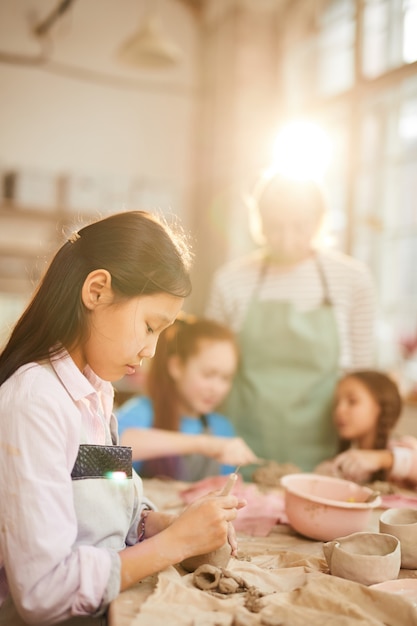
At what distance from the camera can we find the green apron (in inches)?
93.2

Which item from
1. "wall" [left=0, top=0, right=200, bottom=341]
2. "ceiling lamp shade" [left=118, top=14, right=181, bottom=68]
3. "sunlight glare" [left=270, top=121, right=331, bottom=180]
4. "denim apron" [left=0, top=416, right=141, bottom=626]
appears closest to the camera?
"denim apron" [left=0, top=416, right=141, bottom=626]

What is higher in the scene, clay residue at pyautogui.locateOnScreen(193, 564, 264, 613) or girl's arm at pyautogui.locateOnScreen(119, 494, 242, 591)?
girl's arm at pyautogui.locateOnScreen(119, 494, 242, 591)

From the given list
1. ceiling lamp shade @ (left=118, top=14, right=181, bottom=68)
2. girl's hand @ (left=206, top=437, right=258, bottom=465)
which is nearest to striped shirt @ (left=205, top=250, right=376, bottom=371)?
girl's hand @ (left=206, top=437, right=258, bottom=465)

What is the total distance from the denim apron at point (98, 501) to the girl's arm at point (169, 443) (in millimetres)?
774

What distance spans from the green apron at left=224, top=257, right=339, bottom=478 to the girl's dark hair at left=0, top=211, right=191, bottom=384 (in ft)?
4.35

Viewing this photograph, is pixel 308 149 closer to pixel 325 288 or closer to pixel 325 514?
pixel 325 288

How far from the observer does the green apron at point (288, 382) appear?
237 centimetres

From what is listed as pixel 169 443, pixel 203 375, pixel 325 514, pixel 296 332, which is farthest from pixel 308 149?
pixel 325 514

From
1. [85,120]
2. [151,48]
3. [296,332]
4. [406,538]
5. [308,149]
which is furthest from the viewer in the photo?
[85,120]

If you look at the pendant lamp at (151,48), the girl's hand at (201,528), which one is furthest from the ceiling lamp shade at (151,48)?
the girl's hand at (201,528)

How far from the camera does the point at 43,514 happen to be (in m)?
0.94

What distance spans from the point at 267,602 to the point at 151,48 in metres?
3.32

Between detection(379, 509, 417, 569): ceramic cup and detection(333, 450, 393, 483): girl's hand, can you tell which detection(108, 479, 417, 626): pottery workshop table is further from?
detection(333, 450, 393, 483): girl's hand

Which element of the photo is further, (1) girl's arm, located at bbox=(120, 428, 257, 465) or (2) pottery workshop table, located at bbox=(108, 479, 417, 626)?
(1) girl's arm, located at bbox=(120, 428, 257, 465)
